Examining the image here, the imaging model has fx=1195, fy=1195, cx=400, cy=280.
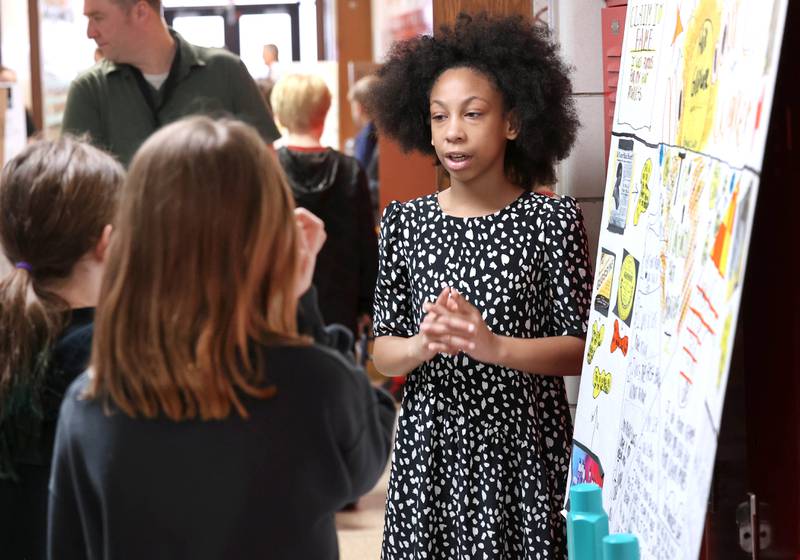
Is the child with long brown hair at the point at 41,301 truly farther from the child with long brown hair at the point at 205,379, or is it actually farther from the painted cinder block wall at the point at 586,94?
the painted cinder block wall at the point at 586,94

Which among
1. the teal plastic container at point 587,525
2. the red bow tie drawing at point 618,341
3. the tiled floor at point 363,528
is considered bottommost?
the tiled floor at point 363,528

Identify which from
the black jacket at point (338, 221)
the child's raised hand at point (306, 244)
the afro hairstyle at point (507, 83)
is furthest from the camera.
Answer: the black jacket at point (338, 221)

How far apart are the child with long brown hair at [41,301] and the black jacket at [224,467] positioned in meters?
0.31

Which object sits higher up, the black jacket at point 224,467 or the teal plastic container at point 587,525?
the black jacket at point 224,467

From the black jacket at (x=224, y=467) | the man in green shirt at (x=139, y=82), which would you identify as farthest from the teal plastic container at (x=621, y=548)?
the man in green shirt at (x=139, y=82)

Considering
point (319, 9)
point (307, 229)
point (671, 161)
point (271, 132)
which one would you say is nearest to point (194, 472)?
point (307, 229)

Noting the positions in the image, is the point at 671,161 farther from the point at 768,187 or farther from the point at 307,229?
the point at 307,229

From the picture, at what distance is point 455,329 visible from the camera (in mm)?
2191

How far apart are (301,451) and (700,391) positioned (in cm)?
54

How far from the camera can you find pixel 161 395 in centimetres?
147

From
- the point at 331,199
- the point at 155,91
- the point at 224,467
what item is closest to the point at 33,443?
the point at 224,467

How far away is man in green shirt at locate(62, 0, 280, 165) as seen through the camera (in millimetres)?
3600

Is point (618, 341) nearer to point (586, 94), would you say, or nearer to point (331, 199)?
point (586, 94)

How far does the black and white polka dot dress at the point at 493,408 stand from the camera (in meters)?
2.41
